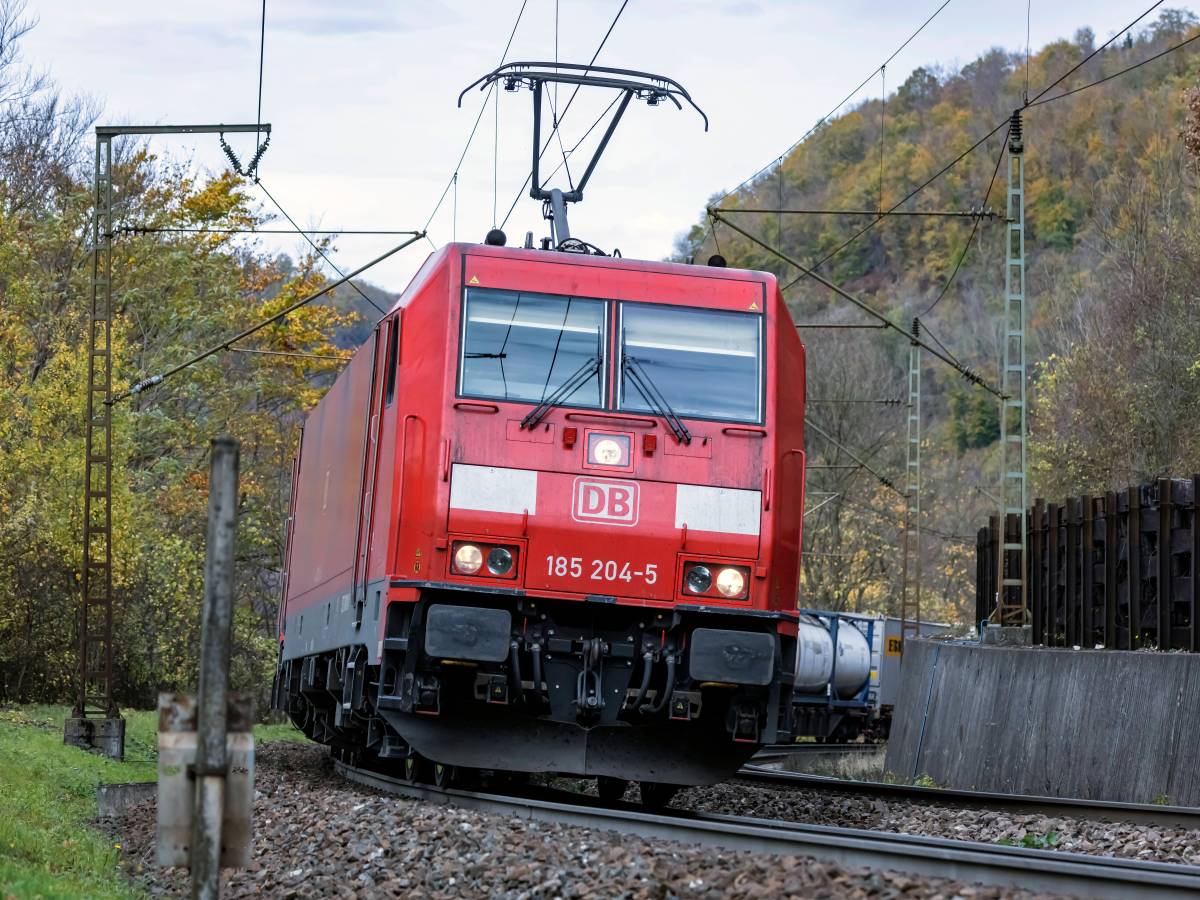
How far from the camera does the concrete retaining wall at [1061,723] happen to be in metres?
13.9

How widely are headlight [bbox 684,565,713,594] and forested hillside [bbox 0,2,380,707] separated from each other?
21208 mm

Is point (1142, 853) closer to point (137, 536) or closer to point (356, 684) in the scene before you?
point (356, 684)

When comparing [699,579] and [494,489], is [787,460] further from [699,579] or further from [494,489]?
[494,489]

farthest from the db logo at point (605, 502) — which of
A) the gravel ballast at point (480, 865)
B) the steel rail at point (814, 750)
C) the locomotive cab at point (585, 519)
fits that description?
the steel rail at point (814, 750)

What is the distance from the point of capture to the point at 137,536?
33500 millimetres

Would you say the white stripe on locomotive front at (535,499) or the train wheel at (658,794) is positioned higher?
the white stripe on locomotive front at (535,499)

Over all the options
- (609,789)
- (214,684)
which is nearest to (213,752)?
(214,684)

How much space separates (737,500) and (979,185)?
3511 inches

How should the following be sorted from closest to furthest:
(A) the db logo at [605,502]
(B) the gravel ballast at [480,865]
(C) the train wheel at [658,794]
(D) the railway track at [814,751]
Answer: (B) the gravel ballast at [480,865]
(A) the db logo at [605,502]
(C) the train wheel at [658,794]
(D) the railway track at [814,751]

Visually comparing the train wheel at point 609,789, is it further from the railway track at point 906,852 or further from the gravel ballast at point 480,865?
the gravel ballast at point 480,865

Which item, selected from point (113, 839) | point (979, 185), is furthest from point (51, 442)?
point (979, 185)

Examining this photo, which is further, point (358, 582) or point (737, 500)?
point (358, 582)

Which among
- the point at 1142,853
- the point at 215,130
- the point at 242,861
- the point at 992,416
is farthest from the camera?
the point at 992,416

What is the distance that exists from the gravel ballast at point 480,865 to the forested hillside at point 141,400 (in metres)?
21.2
